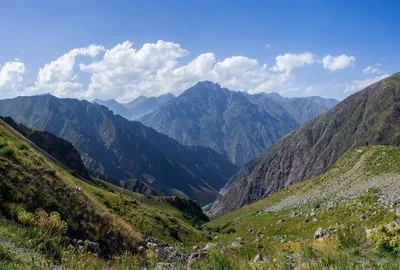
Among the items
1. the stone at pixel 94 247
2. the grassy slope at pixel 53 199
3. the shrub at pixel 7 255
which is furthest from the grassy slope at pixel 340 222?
the grassy slope at pixel 53 199

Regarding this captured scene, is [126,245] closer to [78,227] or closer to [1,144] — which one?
[78,227]

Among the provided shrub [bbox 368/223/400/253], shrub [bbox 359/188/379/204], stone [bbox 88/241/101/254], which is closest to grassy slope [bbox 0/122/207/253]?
stone [bbox 88/241/101/254]

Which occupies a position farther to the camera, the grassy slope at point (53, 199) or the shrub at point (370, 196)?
the shrub at point (370, 196)

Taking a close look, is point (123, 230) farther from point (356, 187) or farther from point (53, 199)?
point (356, 187)

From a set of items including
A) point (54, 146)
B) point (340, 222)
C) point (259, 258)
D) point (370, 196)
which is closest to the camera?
point (259, 258)

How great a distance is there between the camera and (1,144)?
21984 mm

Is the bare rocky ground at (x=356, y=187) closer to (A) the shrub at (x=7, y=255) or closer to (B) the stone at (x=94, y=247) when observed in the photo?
(B) the stone at (x=94, y=247)

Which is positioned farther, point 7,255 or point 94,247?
point 94,247

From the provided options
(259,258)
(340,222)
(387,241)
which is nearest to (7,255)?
(259,258)

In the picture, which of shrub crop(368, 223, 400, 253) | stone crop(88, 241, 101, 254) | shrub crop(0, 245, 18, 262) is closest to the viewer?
shrub crop(0, 245, 18, 262)

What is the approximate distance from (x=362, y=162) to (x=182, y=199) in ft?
335

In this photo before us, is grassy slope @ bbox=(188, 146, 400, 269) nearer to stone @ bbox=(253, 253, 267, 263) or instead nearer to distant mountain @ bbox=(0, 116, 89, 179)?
stone @ bbox=(253, 253, 267, 263)

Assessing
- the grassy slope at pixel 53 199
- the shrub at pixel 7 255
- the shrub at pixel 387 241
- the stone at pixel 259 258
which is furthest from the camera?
the grassy slope at pixel 53 199

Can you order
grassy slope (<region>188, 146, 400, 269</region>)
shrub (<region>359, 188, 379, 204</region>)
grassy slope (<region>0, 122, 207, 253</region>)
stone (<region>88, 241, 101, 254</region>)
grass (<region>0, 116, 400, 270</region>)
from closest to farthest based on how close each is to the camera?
grass (<region>0, 116, 400, 270</region>) → grassy slope (<region>188, 146, 400, 269</region>) → stone (<region>88, 241, 101, 254</region>) → grassy slope (<region>0, 122, 207, 253</region>) → shrub (<region>359, 188, 379, 204</region>)
